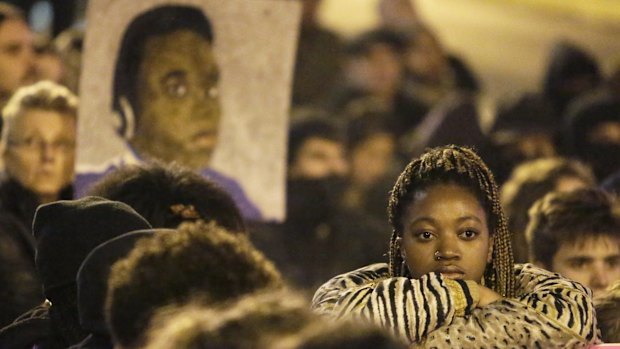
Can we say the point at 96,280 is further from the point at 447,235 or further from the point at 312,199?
the point at 312,199

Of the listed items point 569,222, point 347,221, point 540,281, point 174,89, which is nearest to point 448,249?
point 540,281

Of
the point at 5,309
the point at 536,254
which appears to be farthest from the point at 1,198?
the point at 536,254

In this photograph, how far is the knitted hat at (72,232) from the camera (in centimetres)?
352

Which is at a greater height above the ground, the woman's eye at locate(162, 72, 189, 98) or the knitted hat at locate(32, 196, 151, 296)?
the woman's eye at locate(162, 72, 189, 98)

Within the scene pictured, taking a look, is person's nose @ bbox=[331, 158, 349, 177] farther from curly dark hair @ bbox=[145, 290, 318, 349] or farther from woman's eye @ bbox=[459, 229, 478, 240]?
curly dark hair @ bbox=[145, 290, 318, 349]

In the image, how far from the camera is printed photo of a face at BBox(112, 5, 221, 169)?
18.7ft

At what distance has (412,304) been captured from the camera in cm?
350

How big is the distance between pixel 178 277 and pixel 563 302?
4.05 ft

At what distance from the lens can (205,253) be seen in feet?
9.29

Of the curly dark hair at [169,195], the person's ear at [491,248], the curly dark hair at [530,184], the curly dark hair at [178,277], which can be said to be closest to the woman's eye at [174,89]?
the curly dark hair at [169,195]

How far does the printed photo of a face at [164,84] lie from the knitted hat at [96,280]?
2.43 m

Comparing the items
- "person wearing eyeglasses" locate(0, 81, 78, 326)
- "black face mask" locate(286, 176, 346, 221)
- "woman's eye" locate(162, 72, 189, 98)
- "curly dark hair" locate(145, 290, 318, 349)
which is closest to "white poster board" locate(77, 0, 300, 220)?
"woman's eye" locate(162, 72, 189, 98)

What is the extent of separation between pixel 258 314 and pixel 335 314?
48.4 inches

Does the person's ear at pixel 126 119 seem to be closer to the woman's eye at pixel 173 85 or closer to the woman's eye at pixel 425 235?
the woman's eye at pixel 173 85
